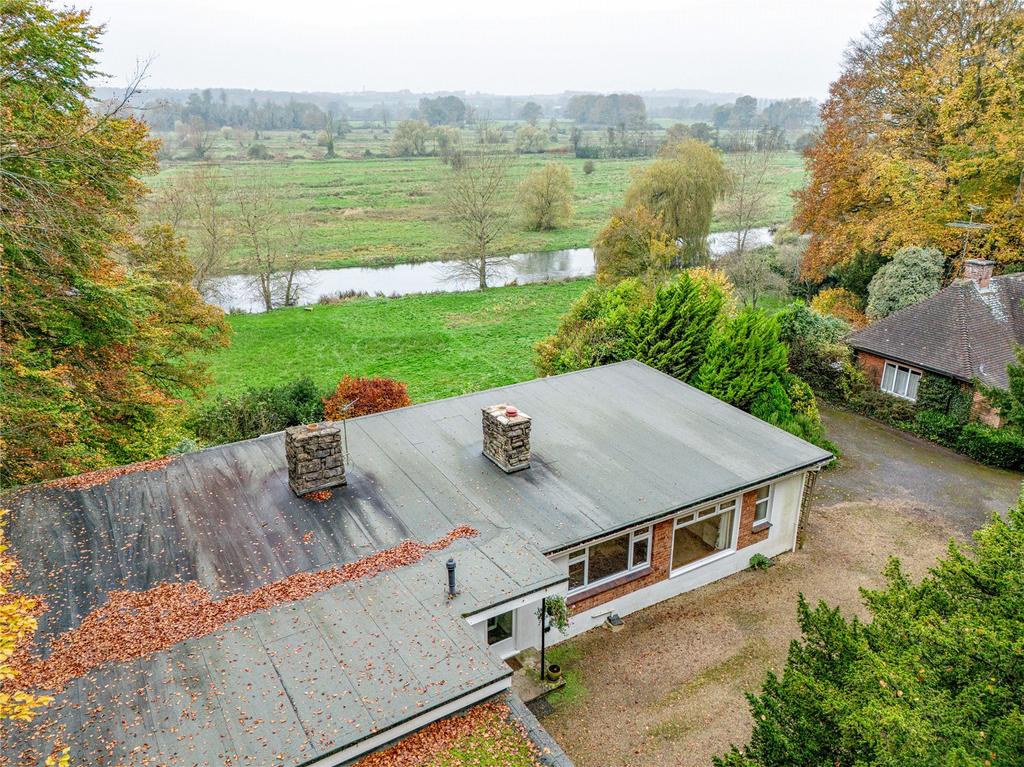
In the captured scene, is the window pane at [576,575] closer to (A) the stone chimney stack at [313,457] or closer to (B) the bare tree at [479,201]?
(A) the stone chimney stack at [313,457]

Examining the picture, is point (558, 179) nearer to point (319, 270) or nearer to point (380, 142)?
point (319, 270)

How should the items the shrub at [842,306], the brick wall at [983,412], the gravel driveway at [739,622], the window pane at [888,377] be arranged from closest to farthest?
the gravel driveway at [739,622] < the brick wall at [983,412] < the window pane at [888,377] < the shrub at [842,306]

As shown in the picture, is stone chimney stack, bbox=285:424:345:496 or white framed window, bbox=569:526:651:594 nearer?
stone chimney stack, bbox=285:424:345:496

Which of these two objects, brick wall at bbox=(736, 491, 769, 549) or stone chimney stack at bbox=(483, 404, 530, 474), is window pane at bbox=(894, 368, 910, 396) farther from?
stone chimney stack at bbox=(483, 404, 530, 474)

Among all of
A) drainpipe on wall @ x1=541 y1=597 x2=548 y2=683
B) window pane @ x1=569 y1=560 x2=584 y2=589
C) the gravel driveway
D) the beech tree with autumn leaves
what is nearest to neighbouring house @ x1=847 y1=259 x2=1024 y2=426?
the gravel driveway

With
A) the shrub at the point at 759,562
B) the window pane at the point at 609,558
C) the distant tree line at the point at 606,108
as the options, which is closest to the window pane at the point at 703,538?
the shrub at the point at 759,562
